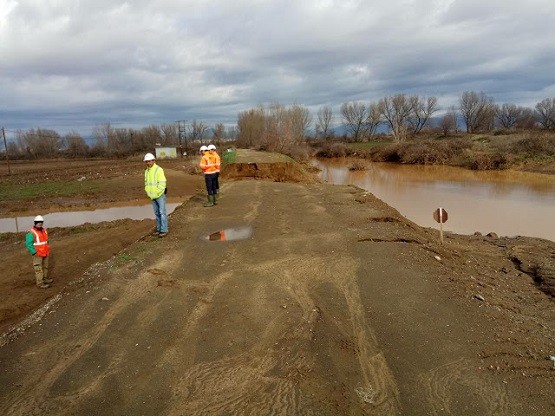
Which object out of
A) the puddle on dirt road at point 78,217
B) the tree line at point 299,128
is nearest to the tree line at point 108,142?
the tree line at point 299,128

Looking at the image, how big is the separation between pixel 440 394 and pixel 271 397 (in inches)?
66.3

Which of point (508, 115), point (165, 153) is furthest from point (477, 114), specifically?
point (165, 153)

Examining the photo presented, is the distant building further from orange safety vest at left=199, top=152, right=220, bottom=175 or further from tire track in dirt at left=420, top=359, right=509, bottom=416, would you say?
tire track in dirt at left=420, top=359, right=509, bottom=416

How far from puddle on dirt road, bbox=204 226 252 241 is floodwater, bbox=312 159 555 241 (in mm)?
8757

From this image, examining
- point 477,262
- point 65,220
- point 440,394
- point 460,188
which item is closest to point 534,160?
point 460,188

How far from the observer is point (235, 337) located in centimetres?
515

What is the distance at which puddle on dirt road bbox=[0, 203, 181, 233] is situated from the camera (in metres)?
18.0

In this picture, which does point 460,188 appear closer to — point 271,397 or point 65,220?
point 65,220

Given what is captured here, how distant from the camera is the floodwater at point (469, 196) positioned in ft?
53.9

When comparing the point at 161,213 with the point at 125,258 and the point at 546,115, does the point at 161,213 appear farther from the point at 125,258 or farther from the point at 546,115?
the point at 546,115

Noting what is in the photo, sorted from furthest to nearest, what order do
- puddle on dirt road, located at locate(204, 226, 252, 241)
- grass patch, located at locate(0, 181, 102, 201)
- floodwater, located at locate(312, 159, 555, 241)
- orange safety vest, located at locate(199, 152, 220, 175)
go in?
grass patch, located at locate(0, 181, 102, 201), floodwater, located at locate(312, 159, 555, 241), orange safety vest, located at locate(199, 152, 220, 175), puddle on dirt road, located at locate(204, 226, 252, 241)

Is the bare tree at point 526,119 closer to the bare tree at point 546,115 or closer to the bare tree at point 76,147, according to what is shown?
the bare tree at point 546,115

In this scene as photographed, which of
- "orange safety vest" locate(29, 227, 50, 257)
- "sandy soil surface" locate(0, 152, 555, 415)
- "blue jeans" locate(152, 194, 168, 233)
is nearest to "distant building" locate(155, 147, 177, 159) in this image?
"blue jeans" locate(152, 194, 168, 233)

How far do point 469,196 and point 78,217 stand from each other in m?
20.6
